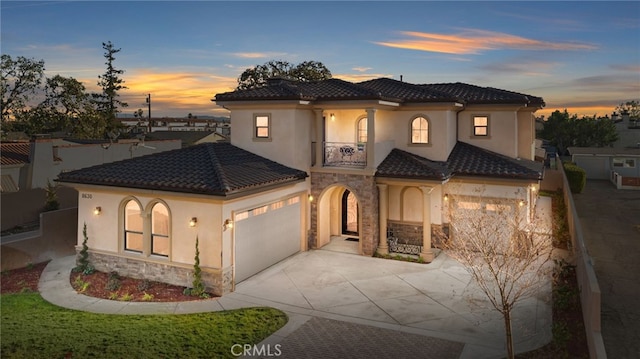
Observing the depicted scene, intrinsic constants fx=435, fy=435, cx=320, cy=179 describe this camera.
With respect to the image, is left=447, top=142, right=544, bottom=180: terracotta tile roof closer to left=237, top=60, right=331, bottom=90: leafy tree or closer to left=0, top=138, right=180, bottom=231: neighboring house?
left=0, top=138, right=180, bottom=231: neighboring house

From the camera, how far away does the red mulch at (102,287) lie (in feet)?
43.8

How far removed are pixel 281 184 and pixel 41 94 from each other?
4013cm

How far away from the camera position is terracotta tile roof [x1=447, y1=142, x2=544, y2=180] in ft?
57.3

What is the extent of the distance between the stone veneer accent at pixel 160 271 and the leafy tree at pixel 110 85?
47803mm

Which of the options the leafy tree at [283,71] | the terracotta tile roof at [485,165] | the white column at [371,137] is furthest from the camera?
the leafy tree at [283,71]

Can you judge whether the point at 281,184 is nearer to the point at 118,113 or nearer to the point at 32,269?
the point at 32,269

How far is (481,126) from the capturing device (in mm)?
20844

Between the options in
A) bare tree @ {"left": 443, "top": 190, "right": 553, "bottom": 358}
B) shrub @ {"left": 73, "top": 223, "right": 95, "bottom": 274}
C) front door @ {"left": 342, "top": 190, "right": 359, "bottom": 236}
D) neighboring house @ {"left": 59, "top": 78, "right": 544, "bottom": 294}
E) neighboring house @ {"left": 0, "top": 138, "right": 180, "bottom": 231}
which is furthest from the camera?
neighboring house @ {"left": 0, "top": 138, "right": 180, "bottom": 231}

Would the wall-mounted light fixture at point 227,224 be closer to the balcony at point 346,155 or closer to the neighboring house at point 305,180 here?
the neighboring house at point 305,180

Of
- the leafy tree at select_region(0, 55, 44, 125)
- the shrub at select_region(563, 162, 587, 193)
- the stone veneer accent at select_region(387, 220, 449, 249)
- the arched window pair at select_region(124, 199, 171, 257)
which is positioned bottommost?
the stone veneer accent at select_region(387, 220, 449, 249)

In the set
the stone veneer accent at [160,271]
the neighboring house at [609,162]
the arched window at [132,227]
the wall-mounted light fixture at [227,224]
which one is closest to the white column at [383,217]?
the wall-mounted light fixture at [227,224]

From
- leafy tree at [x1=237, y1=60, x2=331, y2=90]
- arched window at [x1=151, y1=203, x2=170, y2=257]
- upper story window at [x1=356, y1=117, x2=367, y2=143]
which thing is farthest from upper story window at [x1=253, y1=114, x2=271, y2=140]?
leafy tree at [x1=237, y1=60, x2=331, y2=90]

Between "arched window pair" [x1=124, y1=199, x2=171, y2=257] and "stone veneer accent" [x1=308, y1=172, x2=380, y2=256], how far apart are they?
21.3 feet

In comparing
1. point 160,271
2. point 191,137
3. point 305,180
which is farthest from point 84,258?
point 191,137
